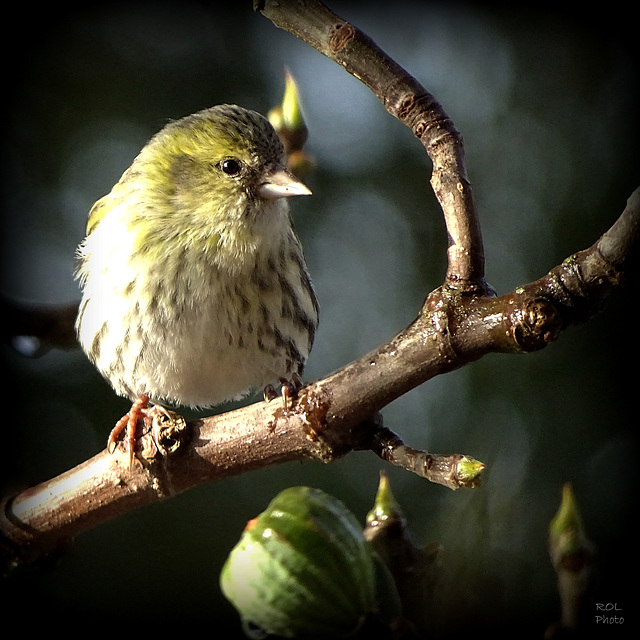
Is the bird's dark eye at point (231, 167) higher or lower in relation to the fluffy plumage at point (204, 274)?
higher

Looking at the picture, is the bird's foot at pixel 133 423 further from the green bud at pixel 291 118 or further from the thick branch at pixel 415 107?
the thick branch at pixel 415 107

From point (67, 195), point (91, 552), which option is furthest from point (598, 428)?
point (67, 195)

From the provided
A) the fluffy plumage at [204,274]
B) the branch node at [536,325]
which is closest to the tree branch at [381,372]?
the branch node at [536,325]

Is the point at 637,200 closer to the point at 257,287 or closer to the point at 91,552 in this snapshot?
the point at 257,287

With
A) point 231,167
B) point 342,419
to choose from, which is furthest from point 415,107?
point 231,167

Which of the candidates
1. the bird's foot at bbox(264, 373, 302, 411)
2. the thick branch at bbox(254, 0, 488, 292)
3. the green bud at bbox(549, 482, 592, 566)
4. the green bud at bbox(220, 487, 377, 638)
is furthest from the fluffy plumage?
the green bud at bbox(549, 482, 592, 566)

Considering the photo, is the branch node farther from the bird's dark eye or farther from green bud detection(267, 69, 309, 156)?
the bird's dark eye
